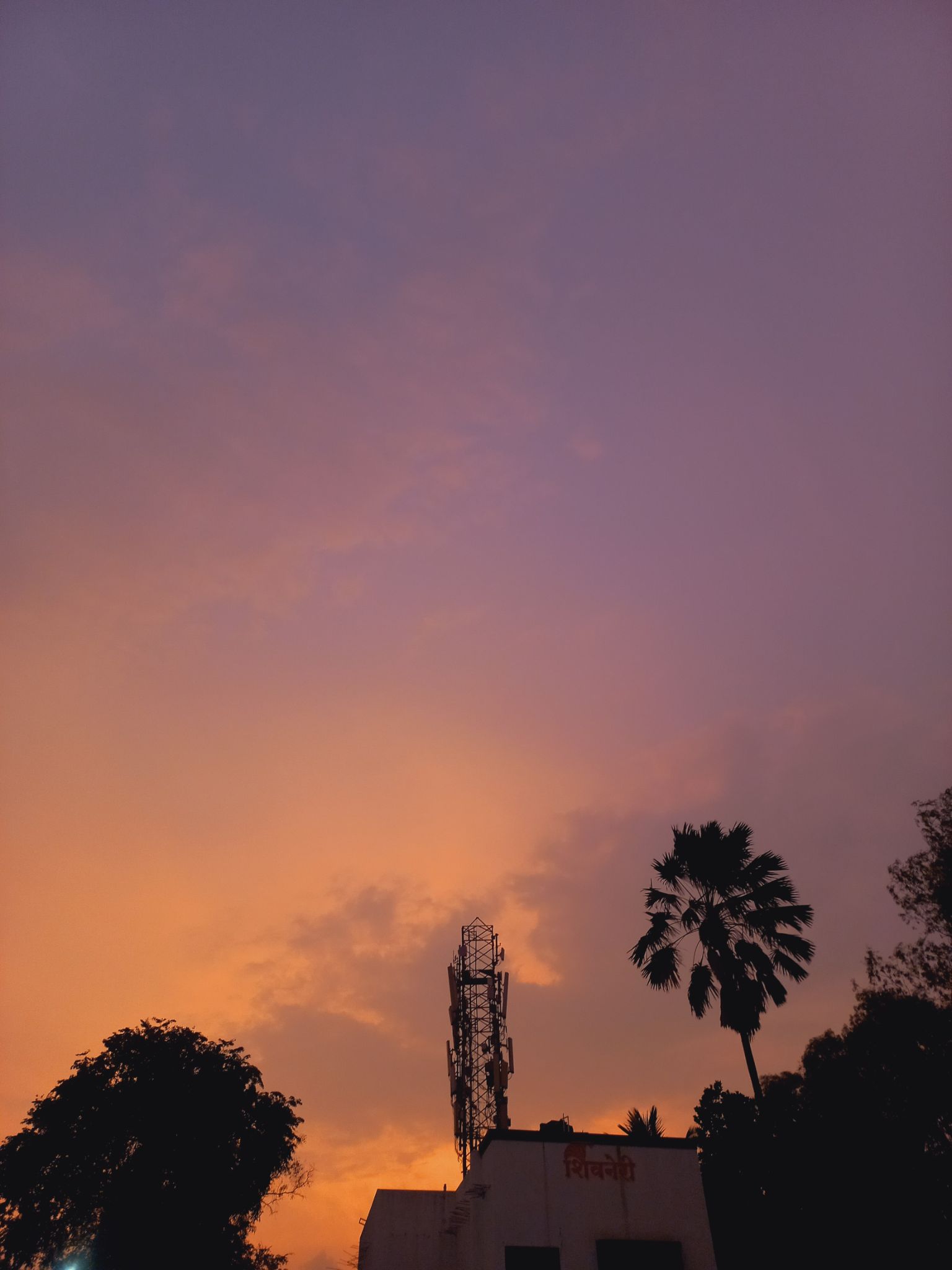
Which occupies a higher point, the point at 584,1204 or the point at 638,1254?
the point at 584,1204

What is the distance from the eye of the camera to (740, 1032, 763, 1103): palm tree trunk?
21.8 metres

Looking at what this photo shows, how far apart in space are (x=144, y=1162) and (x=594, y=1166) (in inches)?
1091

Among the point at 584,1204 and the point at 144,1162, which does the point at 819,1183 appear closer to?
the point at 584,1204

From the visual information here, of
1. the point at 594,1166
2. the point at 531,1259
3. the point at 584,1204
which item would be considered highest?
the point at 594,1166

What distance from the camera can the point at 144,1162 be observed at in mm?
37844

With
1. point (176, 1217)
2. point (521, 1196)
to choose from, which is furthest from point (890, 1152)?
point (176, 1217)

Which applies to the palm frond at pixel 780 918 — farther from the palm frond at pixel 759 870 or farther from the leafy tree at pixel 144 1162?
the leafy tree at pixel 144 1162

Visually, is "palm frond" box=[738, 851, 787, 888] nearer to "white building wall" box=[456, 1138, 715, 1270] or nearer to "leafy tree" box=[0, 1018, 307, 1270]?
"white building wall" box=[456, 1138, 715, 1270]

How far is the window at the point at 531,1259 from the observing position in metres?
19.9

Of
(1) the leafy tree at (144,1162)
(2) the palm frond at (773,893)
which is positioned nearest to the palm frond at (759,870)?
(2) the palm frond at (773,893)

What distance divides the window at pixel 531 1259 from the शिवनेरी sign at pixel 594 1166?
1.79 m

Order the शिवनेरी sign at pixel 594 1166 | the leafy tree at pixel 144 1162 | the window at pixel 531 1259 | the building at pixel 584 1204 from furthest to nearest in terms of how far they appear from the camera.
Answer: the leafy tree at pixel 144 1162, the शिवनेरी sign at pixel 594 1166, the building at pixel 584 1204, the window at pixel 531 1259

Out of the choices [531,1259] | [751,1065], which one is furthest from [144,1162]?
[751,1065]

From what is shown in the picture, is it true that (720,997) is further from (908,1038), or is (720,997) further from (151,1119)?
(151,1119)
